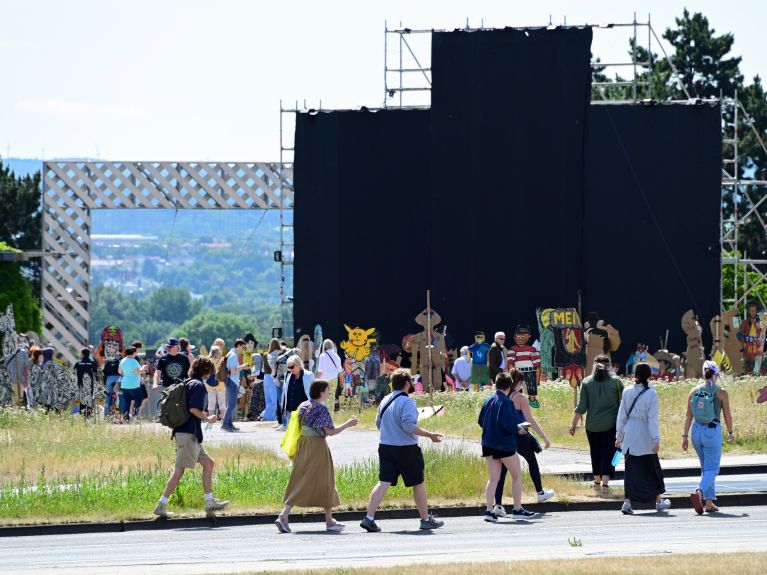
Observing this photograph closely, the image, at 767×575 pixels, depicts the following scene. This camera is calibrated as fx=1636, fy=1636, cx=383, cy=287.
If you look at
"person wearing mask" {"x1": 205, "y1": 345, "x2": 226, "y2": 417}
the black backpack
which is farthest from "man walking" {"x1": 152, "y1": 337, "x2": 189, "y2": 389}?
the black backpack

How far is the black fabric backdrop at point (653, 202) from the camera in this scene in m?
36.0

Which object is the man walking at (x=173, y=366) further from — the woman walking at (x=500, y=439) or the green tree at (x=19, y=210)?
the green tree at (x=19, y=210)

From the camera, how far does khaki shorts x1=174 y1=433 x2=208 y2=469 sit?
15477 mm

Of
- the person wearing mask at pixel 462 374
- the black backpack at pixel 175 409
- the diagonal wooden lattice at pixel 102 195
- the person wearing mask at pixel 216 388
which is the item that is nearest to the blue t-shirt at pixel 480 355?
the person wearing mask at pixel 462 374

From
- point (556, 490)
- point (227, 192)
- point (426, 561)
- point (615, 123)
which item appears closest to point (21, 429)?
point (556, 490)

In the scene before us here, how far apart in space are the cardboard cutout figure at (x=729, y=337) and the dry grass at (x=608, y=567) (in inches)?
846

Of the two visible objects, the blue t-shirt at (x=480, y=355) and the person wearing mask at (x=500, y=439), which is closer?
the person wearing mask at (x=500, y=439)

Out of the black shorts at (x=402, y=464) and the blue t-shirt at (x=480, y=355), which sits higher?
the blue t-shirt at (x=480, y=355)

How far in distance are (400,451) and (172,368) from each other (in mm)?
8520

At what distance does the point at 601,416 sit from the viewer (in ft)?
56.3

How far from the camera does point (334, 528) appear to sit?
14984 mm

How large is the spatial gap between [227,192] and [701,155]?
650 inches

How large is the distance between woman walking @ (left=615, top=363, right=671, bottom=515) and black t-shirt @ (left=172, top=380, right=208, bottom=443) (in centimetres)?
411

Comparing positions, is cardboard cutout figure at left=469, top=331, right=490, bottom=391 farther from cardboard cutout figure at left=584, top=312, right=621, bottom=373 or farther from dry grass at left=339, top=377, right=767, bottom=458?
cardboard cutout figure at left=584, top=312, right=621, bottom=373
